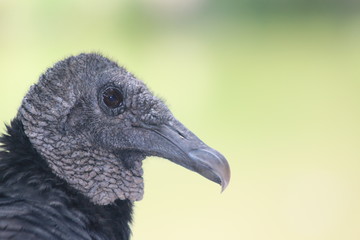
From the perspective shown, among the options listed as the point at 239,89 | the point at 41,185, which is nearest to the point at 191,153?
the point at 41,185

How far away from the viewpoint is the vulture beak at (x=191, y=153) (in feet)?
10.7

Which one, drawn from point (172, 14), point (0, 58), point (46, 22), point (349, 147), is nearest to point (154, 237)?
point (349, 147)

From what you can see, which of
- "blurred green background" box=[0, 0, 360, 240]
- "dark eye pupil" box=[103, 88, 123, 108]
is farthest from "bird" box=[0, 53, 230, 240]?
"blurred green background" box=[0, 0, 360, 240]

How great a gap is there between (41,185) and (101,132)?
0.37 metres

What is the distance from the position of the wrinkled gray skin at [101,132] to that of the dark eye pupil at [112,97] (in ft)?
0.07

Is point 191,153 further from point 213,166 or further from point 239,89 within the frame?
point 239,89

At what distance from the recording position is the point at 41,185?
322cm

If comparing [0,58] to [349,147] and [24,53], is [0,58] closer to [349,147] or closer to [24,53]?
[24,53]

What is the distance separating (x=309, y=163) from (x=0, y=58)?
8.19 metres

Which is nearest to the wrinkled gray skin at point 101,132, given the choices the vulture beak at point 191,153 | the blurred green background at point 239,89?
the vulture beak at point 191,153

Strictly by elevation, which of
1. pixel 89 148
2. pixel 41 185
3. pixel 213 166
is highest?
pixel 213 166

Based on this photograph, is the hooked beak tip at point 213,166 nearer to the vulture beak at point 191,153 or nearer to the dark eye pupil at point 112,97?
the vulture beak at point 191,153

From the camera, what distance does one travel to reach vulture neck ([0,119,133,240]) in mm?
3213

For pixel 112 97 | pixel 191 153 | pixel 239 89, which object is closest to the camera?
pixel 191 153
